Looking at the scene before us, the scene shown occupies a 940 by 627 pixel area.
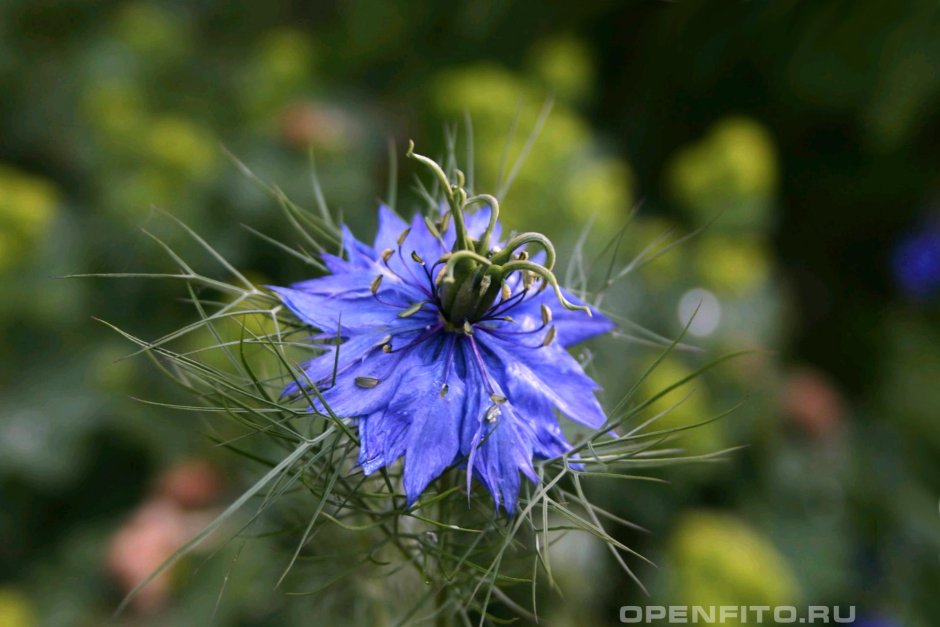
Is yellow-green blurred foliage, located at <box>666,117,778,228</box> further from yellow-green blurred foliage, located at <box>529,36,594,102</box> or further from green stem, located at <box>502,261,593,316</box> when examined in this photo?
green stem, located at <box>502,261,593,316</box>

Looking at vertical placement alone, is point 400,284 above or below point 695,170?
above

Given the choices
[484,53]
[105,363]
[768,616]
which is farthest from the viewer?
[484,53]

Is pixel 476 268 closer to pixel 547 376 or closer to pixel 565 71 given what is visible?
pixel 547 376

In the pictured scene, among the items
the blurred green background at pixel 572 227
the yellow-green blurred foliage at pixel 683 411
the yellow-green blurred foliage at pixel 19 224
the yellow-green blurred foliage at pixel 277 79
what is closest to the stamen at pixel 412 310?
the blurred green background at pixel 572 227

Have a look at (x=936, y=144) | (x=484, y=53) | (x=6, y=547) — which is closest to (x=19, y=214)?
(x=6, y=547)

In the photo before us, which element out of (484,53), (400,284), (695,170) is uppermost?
(400,284)

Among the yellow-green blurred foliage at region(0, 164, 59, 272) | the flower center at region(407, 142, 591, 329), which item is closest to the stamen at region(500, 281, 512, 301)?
the flower center at region(407, 142, 591, 329)

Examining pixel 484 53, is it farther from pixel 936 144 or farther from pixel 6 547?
pixel 6 547

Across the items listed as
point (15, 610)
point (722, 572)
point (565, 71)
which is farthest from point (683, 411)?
point (15, 610)
